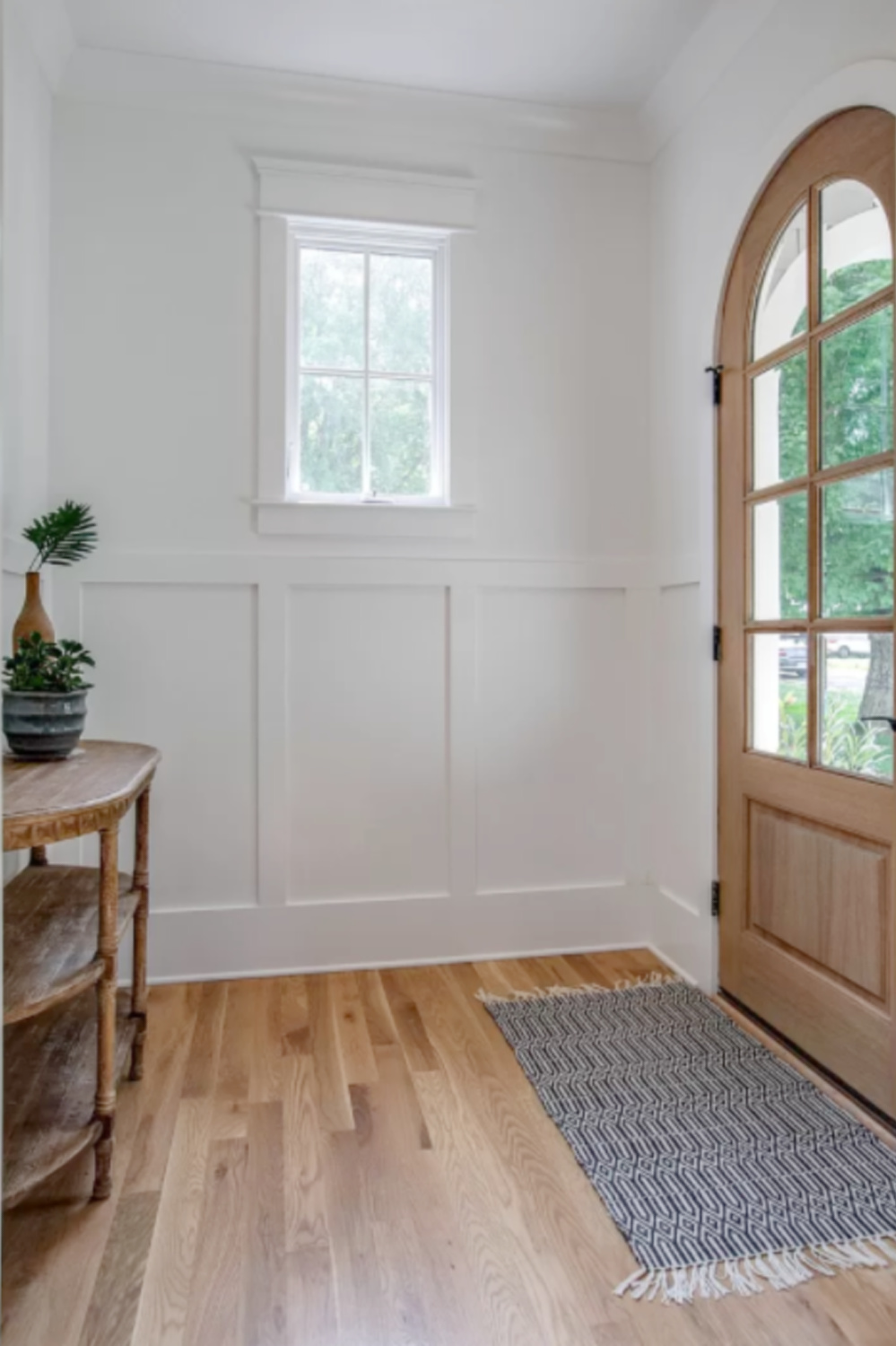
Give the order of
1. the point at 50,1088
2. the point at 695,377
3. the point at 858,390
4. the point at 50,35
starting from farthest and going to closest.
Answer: the point at 695,377
the point at 50,35
the point at 858,390
the point at 50,1088

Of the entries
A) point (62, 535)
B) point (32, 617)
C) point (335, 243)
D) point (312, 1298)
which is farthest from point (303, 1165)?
point (335, 243)

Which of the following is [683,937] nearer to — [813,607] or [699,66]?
[813,607]

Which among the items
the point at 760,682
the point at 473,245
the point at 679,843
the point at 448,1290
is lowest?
the point at 448,1290

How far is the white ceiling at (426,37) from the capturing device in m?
2.24

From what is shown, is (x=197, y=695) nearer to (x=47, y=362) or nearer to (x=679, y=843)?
(x=47, y=362)

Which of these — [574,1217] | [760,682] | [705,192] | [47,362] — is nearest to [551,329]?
[705,192]

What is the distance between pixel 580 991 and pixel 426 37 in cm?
273

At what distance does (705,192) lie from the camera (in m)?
2.48

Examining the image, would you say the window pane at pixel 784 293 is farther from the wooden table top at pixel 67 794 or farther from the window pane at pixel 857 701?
the wooden table top at pixel 67 794

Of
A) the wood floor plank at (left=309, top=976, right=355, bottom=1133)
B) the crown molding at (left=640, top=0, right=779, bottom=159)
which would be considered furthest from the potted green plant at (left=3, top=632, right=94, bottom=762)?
the crown molding at (left=640, top=0, right=779, bottom=159)

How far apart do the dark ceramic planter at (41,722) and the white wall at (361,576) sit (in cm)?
69

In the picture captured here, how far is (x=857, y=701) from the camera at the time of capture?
6.25ft

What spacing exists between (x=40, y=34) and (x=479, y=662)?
2.09 m

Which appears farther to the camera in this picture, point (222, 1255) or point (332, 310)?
point (332, 310)
